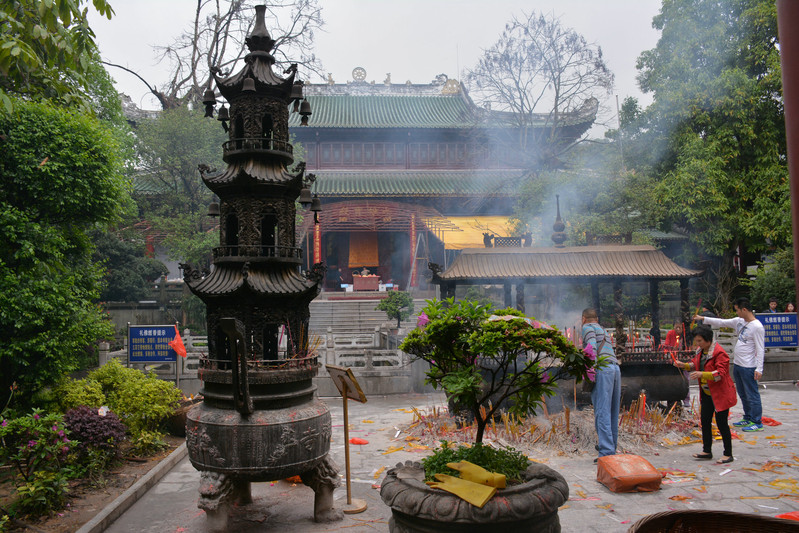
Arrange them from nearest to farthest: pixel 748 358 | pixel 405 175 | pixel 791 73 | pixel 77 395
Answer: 1. pixel 791 73
2. pixel 77 395
3. pixel 748 358
4. pixel 405 175

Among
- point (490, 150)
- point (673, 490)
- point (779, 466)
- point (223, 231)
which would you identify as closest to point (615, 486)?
point (673, 490)

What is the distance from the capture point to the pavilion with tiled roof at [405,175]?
25.1m

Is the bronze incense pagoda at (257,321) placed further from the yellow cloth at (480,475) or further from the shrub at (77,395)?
the shrub at (77,395)

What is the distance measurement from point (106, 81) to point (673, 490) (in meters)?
17.3

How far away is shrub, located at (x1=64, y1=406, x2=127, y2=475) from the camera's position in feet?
21.9

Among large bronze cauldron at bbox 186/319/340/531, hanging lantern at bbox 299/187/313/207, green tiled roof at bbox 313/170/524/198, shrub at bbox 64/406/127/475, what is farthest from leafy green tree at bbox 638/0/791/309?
shrub at bbox 64/406/127/475

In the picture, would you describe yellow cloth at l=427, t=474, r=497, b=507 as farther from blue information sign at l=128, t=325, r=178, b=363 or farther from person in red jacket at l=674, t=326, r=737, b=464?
blue information sign at l=128, t=325, r=178, b=363

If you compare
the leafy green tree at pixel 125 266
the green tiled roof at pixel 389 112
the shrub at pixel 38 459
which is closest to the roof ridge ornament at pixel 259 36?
the shrub at pixel 38 459

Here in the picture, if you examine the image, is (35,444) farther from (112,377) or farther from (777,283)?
(777,283)

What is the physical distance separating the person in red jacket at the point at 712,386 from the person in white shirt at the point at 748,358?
1.42 meters

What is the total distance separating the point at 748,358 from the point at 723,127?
48.1 feet

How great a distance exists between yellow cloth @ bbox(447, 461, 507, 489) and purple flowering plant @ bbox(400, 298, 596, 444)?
312mm

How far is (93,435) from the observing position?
676 centimetres

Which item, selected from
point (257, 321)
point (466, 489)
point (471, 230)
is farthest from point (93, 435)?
point (471, 230)
